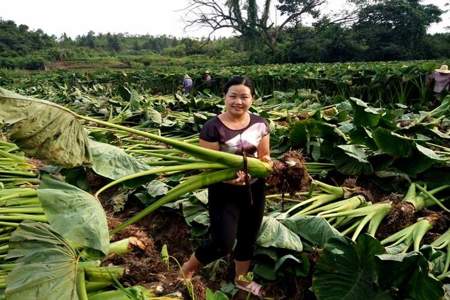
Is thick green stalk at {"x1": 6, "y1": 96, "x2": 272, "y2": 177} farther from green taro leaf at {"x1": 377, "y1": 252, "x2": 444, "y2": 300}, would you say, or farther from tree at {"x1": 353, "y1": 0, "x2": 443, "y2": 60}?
tree at {"x1": 353, "y1": 0, "x2": 443, "y2": 60}

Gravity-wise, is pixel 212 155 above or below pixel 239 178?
above

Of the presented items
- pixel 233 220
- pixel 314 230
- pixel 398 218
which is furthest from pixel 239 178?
pixel 398 218

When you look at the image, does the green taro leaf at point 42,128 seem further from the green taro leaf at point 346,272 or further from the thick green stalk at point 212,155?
the green taro leaf at point 346,272

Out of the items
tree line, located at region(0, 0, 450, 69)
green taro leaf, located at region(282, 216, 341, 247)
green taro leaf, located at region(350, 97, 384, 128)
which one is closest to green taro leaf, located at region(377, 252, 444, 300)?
green taro leaf, located at region(282, 216, 341, 247)

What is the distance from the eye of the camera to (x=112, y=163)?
2.11m

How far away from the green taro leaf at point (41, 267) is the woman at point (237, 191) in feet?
2.53

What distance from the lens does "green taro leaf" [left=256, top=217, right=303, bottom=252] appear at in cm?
238

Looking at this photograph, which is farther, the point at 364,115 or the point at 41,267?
the point at 364,115

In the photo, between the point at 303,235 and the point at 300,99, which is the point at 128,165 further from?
the point at 300,99

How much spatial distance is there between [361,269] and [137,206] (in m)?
1.95

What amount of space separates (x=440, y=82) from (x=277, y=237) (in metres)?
6.05

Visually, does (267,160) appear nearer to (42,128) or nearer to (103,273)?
(103,273)

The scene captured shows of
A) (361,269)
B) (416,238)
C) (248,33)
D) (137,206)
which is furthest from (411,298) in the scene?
(248,33)

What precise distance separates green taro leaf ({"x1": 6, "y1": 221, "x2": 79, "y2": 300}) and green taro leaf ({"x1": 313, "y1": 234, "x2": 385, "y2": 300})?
41.3 inches
